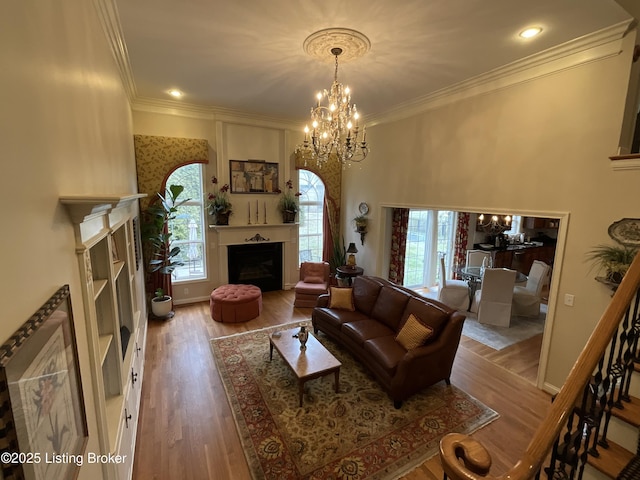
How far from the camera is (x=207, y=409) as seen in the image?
2.94 meters

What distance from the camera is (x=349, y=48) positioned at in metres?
3.00

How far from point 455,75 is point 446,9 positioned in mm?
1503

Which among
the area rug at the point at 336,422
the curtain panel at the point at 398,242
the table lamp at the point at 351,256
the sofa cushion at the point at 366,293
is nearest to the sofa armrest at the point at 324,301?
Result: the sofa cushion at the point at 366,293

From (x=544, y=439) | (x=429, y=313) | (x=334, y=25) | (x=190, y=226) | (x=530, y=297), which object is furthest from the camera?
(x=190, y=226)

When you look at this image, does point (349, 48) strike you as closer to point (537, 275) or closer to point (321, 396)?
point (321, 396)

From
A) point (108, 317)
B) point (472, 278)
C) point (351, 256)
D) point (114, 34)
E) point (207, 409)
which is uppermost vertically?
point (114, 34)

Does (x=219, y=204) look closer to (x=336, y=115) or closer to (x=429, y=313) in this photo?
(x=336, y=115)

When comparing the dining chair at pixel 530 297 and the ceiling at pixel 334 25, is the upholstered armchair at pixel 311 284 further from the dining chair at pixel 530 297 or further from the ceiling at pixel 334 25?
the dining chair at pixel 530 297

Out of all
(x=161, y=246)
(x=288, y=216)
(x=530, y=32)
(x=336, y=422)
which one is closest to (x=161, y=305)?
(x=161, y=246)

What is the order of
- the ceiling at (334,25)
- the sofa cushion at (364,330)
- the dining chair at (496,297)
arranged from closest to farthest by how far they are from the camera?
the ceiling at (334,25) < the sofa cushion at (364,330) < the dining chair at (496,297)

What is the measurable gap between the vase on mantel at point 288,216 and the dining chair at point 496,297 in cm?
381

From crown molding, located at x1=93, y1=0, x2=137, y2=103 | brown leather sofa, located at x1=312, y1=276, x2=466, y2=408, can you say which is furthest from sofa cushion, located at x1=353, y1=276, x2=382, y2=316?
crown molding, located at x1=93, y1=0, x2=137, y2=103

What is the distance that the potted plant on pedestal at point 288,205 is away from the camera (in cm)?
619

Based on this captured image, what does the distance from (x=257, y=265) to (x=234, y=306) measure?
156cm
